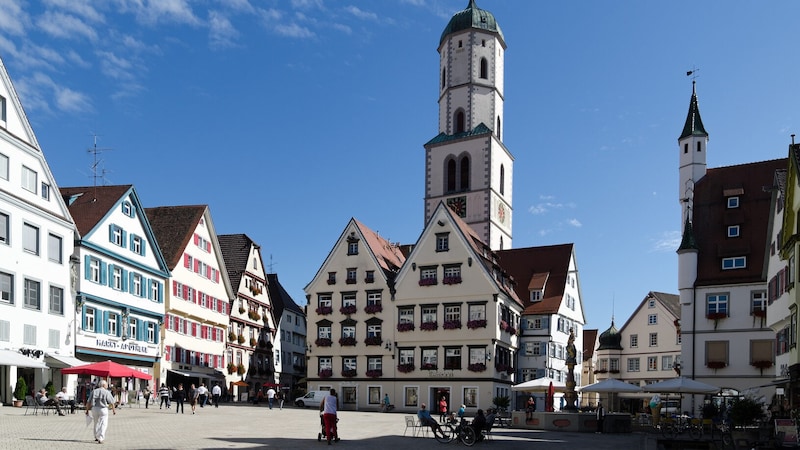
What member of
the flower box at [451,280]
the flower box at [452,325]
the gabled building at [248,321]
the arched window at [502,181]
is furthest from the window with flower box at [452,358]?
the arched window at [502,181]

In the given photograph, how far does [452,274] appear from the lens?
57.4 meters

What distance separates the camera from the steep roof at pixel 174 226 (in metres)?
57.0

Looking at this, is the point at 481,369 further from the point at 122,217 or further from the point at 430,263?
the point at 122,217

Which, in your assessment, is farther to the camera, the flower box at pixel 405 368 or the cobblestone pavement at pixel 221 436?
the flower box at pixel 405 368

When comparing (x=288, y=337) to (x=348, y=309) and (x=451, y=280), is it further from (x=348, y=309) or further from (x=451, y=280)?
(x=451, y=280)

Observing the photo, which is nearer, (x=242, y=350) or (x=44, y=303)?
(x=44, y=303)

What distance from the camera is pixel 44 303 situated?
1626 inches

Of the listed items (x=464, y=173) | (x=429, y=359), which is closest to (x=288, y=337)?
(x=464, y=173)

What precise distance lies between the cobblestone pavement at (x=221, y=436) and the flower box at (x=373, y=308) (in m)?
24.1

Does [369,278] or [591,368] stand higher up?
[369,278]

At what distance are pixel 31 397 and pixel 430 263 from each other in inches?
1113

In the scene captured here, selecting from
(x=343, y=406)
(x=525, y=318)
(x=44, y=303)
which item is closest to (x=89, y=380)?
(x=44, y=303)

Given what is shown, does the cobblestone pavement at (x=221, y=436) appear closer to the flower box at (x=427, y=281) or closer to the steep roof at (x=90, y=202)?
the steep roof at (x=90, y=202)

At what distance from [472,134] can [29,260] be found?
47.9 metres
